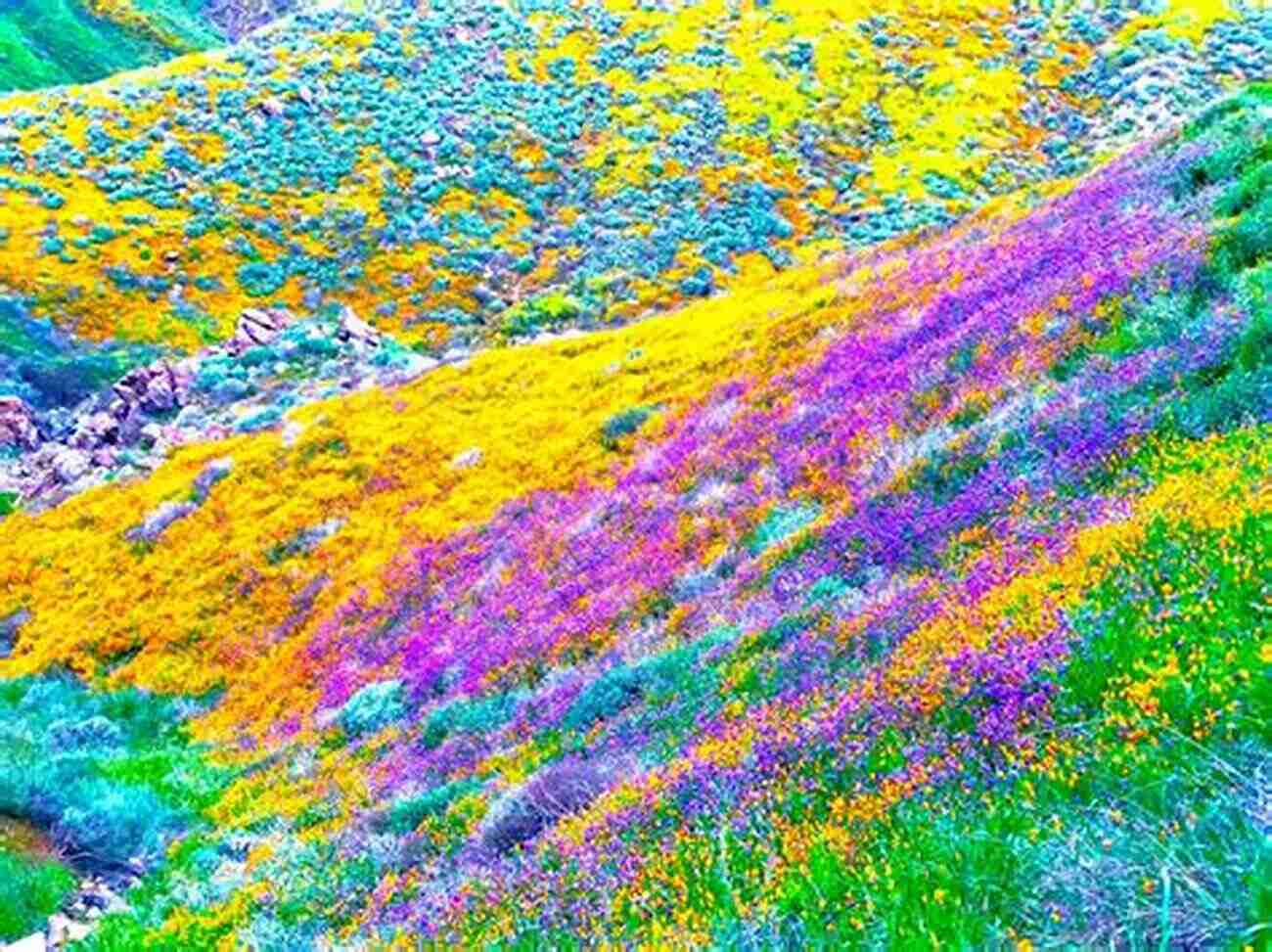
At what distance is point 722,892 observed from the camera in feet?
18.4

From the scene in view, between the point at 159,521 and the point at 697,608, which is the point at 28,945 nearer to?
the point at 697,608

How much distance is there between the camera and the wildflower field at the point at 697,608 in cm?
→ 496

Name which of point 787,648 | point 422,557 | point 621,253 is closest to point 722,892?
point 787,648

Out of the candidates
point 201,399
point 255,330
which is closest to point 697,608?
point 201,399

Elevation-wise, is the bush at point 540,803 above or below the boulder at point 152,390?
above

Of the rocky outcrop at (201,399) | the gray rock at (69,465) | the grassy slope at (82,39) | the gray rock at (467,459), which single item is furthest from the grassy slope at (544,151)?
the grassy slope at (82,39)

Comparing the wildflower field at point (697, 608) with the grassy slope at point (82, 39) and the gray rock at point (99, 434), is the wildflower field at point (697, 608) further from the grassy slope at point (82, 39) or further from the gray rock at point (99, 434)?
the grassy slope at point (82, 39)

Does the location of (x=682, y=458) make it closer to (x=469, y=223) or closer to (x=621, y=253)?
(x=621, y=253)

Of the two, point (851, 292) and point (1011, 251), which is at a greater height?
point (1011, 251)

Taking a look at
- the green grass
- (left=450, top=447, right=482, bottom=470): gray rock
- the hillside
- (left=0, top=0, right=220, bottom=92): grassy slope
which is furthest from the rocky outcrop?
(left=0, top=0, right=220, bottom=92): grassy slope

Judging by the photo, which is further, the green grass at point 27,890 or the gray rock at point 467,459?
the gray rock at point 467,459

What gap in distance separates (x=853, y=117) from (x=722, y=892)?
60245 millimetres

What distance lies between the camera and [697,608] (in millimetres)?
12102

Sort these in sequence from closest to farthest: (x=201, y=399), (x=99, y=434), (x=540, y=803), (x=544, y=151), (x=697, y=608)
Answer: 1. (x=540, y=803)
2. (x=697, y=608)
3. (x=99, y=434)
4. (x=201, y=399)
5. (x=544, y=151)
